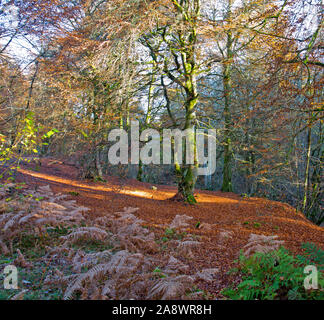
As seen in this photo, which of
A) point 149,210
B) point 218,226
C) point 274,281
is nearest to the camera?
point 274,281

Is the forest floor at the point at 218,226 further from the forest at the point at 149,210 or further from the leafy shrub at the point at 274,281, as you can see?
the leafy shrub at the point at 274,281

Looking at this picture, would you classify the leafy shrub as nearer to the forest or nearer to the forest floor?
the forest

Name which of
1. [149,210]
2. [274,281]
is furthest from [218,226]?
[274,281]

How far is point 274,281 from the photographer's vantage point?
237 centimetres

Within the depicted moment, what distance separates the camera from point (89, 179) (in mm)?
11648

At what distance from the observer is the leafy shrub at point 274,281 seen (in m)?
2.18

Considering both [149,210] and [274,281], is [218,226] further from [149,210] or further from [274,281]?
[274,281]

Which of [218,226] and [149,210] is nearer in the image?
[218,226]

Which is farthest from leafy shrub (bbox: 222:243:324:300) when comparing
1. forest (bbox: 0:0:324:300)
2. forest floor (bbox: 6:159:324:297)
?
forest floor (bbox: 6:159:324:297)

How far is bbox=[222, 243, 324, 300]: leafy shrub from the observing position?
85.9 inches

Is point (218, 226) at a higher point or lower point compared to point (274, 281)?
lower

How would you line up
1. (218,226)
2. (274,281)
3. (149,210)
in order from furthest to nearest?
(149,210), (218,226), (274,281)
